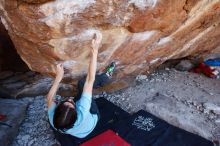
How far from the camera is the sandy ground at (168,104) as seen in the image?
12.2 feet

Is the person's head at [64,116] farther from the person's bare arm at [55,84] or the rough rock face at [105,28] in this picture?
the rough rock face at [105,28]

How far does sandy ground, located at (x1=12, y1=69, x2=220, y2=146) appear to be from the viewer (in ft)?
12.2

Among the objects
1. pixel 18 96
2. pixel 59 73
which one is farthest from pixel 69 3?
pixel 18 96

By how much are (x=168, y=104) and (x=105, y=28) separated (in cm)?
142

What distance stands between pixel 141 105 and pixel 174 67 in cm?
123

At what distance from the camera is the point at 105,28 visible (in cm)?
319

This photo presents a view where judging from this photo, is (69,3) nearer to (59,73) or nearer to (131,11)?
(131,11)

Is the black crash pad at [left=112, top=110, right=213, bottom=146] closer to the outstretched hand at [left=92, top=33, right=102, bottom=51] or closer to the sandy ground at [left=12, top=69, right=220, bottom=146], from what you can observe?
the sandy ground at [left=12, top=69, right=220, bottom=146]

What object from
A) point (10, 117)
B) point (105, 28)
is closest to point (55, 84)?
point (105, 28)

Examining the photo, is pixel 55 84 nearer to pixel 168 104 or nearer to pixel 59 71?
pixel 59 71

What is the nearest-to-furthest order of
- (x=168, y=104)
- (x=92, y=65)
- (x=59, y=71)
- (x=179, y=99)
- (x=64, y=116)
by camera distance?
(x=64, y=116) → (x=92, y=65) → (x=59, y=71) → (x=168, y=104) → (x=179, y=99)

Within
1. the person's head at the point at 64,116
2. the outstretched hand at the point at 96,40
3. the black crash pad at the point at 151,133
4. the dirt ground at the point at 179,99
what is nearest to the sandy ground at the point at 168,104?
the dirt ground at the point at 179,99

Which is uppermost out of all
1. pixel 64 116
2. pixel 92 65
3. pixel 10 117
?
pixel 92 65

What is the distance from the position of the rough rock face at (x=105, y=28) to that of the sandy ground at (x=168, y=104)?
1.34ft
